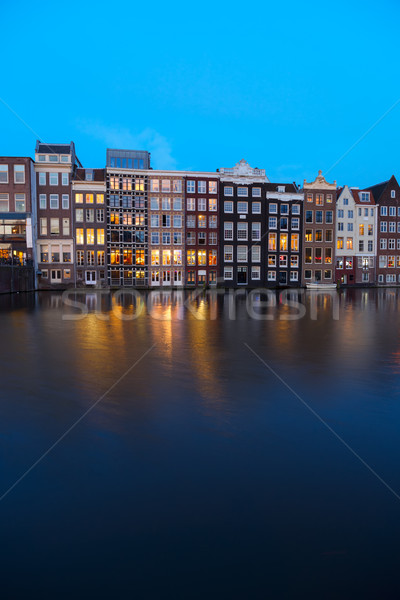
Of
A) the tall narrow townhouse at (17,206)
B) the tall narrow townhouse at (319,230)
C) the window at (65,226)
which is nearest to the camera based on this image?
the tall narrow townhouse at (17,206)

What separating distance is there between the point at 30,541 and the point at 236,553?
183 cm

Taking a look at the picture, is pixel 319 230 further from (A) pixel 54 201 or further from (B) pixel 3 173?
(B) pixel 3 173

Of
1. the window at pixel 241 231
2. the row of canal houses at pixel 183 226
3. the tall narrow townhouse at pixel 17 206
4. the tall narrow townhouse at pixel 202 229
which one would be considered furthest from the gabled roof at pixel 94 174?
the window at pixel 241 231

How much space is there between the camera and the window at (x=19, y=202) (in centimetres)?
6002

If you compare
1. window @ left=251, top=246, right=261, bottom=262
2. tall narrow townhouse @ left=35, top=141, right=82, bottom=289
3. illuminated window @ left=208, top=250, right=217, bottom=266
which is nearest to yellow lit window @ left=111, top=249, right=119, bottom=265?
tall narrow townhouse @ left=35, top=141, right=82, bottom=289

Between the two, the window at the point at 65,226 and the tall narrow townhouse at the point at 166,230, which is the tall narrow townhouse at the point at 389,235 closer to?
the tall narrow townhouse at the point at 166,230

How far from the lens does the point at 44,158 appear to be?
61625 millimetres

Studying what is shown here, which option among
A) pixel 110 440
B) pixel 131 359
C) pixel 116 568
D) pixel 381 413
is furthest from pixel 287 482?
pixel 131 359

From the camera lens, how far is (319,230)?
7238 centimetres

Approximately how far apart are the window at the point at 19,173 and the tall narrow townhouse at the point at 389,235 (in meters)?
61.8

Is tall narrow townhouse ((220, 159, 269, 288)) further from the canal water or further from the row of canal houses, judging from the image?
the canal water

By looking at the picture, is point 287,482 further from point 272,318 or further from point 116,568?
point 272,318

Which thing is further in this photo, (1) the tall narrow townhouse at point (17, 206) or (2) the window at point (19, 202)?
(2) the window at point (19, 202)

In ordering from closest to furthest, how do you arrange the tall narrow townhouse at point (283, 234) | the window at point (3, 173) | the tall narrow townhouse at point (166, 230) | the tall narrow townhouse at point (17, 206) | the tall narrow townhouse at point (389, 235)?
the tall narrow townhouse at point (17, 206) < the window at point (3, 173) < the tall narrow townhouse at point (166, 230) < the tall narrow townhouse at point (283, 234) < the tall narrow townhouse at point (389, 235)
